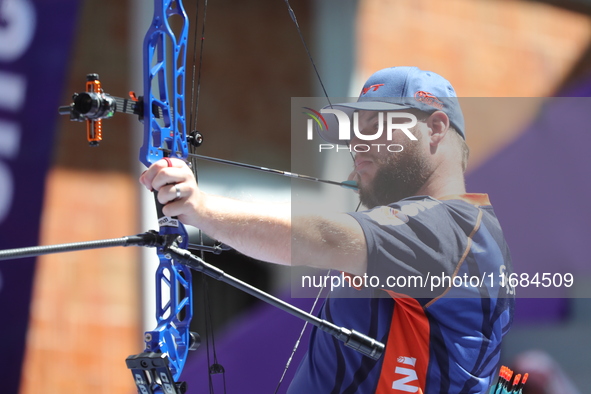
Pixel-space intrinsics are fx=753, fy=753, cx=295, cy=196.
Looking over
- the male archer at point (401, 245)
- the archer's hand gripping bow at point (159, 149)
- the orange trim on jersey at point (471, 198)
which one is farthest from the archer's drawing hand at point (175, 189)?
the orange trim on jersey at point (471, 198)

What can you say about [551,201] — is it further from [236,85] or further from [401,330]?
[236,85]

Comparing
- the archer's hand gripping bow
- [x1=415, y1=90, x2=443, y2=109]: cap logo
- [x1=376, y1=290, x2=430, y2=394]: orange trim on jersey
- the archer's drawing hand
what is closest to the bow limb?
the archer's hand gripping bow

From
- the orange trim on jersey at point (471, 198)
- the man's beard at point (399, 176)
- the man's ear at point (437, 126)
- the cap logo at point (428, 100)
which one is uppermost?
the cap logo at point (428, 100)

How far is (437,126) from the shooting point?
2.00 metres

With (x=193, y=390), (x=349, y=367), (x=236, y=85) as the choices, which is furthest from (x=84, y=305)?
(x=349, y=367)

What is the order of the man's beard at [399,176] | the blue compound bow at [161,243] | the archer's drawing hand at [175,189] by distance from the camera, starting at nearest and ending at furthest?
the archer's drawing hand at [175,189]
the blue compound bow at [161,243]
the man's beard at [399,176]

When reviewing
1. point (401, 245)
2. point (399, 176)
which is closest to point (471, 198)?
point (399, 176)

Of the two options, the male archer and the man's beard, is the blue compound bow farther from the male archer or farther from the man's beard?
the man's beard

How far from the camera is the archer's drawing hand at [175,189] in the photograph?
1537 millimetres

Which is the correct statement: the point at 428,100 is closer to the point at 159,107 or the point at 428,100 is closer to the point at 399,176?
the point at 399,176

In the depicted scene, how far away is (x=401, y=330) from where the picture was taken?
1877 millimetres

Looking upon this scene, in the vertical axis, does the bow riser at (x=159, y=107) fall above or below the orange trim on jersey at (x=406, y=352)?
above

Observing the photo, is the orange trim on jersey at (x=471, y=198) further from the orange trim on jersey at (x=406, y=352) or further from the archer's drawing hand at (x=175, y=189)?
the archer's drawing hand at (x=175, y=189)

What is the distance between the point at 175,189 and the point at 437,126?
79 cm
